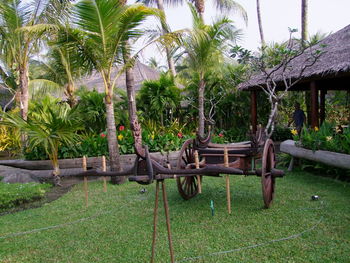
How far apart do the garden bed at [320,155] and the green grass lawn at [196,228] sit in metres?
0.44

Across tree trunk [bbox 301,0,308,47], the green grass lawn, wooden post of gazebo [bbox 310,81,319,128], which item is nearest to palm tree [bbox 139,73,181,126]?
wooden post of gazebo [bbox 310,81,319,128]

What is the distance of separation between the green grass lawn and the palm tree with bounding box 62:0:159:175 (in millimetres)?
2690

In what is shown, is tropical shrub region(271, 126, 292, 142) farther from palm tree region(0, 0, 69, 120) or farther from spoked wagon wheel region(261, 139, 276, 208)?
palm tree region(0, 0, 69, 120)

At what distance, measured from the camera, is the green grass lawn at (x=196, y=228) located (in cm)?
381

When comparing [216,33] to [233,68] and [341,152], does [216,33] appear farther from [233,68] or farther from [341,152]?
[341,152]

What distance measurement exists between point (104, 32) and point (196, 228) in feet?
14.5

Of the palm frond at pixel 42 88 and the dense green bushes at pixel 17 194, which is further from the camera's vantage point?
the palm frond at pixel 42 88

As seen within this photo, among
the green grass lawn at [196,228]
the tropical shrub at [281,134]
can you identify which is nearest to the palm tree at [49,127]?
the green grass lawn at [196,228]

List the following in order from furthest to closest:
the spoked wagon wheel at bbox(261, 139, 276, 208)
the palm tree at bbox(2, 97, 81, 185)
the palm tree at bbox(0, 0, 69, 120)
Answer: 1. the palm tree at bbox(0, 0, 69, 120)
2. the palm tree at bbox(2, 97, 81, 185)
3. the spoked wagon wheel at bbox(261, 139, 276, 208)

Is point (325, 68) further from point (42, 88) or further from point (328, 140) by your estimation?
point (42, 88)

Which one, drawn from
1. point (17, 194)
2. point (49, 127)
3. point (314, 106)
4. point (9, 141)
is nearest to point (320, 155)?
point (314, 106)

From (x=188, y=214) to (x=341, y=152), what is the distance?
3.54 m

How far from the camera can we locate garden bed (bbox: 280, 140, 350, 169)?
21.1 feet

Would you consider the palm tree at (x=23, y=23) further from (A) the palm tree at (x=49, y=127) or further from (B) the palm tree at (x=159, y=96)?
(B) the palm tree at (x=159, y=96)
